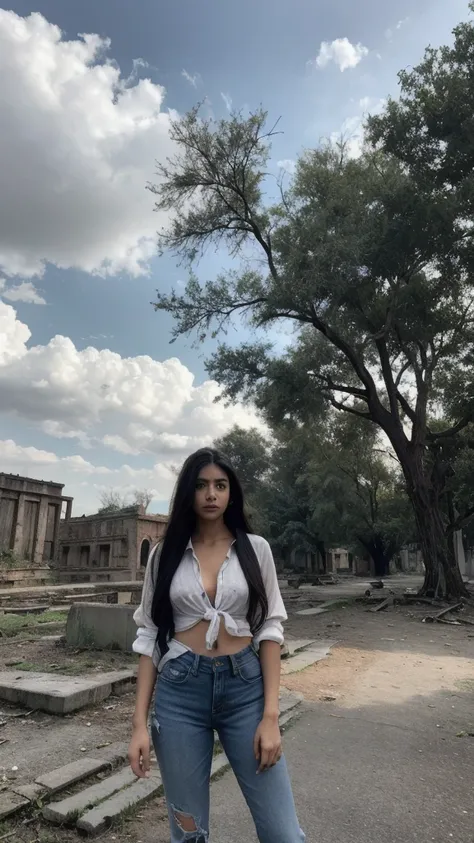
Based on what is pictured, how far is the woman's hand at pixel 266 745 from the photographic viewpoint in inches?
70.5

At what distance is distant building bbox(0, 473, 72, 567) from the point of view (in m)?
25.0

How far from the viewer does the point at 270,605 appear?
2061 mm

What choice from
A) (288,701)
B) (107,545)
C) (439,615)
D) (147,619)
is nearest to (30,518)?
(107,545)

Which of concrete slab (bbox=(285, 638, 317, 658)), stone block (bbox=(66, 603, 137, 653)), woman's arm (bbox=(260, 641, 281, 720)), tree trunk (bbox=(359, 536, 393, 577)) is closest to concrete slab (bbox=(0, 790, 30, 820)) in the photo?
woman's arm (bbox=(260, 641, 281, 720))

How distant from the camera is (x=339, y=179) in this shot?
1599 cm

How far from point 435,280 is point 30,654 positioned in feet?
49.3

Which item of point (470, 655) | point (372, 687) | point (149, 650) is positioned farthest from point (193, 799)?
point (470, 655)

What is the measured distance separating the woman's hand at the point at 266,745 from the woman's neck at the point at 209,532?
67cm

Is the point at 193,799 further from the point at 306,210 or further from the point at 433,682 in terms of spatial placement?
the point at 306,210

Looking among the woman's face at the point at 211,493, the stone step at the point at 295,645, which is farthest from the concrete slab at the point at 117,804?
the stone step at the point at 295,645

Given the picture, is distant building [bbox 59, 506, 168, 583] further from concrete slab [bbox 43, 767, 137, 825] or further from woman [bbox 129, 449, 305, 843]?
woman [bbox 129, 449, 305, 843]

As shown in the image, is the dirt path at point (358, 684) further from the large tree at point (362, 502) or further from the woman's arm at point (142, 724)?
the large tree at point (362, 502)

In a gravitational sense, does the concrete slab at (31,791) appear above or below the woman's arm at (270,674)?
below

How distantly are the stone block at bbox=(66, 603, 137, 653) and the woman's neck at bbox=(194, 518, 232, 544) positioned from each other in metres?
5.73
